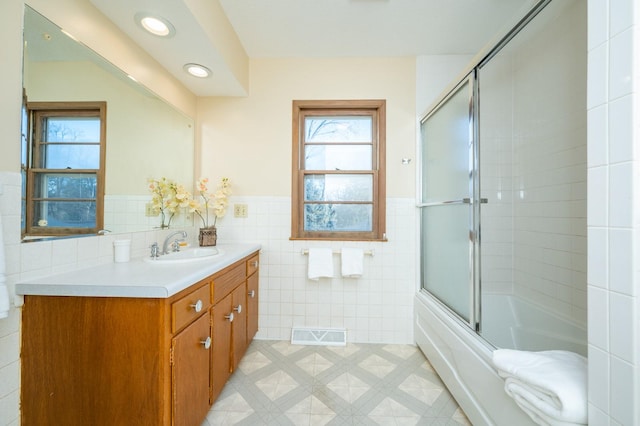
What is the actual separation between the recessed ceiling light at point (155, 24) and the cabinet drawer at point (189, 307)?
53.7 inches

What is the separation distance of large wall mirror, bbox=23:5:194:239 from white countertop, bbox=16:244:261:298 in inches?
13.2

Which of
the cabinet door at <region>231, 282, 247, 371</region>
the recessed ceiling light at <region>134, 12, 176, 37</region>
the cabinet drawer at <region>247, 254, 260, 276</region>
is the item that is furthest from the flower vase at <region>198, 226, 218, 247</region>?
the recessed ceiling light at <region>134, 12, 176, 37</region>

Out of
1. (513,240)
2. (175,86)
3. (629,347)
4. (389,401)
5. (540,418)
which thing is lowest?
(389,401)

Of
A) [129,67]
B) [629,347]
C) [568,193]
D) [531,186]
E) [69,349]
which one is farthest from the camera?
[531,186]

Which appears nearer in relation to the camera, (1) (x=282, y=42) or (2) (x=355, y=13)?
(2) (x=355, y=13)

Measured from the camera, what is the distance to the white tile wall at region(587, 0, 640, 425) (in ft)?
1.92

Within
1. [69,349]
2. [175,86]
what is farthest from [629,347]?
[175,86]

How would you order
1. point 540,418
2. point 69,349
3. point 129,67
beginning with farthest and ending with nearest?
point 129,67 → point 69,349 → point 540,418

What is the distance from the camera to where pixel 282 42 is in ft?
6.23

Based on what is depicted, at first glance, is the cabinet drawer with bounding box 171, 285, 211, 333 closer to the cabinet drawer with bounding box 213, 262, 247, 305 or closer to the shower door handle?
the cabinet drawer with bounding box 213, 262, 247, 305

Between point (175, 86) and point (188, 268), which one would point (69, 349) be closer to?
point (188, 268)

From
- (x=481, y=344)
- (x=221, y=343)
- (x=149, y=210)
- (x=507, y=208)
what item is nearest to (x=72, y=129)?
(x=149, y=210)

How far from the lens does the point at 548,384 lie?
2.45 ft

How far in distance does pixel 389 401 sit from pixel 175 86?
2512 mm
